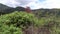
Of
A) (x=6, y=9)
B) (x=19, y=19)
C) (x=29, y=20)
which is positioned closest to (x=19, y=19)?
(x=19, y=19)

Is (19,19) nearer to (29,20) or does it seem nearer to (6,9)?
(29,20)

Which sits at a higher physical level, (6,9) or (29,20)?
(6,9)

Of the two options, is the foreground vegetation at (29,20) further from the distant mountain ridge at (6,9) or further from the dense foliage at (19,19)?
the distant mountain ridge at (6,9)

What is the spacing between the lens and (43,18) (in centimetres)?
691

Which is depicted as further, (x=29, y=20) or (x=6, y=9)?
(x=6, y=9)

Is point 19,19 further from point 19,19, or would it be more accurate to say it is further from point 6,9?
point 6,9

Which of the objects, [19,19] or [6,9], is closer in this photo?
[19,19]

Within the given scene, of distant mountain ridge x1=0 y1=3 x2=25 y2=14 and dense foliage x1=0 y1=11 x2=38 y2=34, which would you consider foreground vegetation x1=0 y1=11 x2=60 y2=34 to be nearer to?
dense foliage x1=0 y1=11 x2=38 y2=34

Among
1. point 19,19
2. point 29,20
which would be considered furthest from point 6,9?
point 29,20

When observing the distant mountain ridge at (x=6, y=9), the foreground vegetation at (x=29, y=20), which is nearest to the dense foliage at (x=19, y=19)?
the foreground vegetation at (x=29, y=20)

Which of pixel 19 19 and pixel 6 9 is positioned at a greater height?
pixel 6 9

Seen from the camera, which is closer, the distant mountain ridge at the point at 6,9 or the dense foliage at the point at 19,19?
the dense foliage at the point at 19,19

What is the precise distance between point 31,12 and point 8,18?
3.28 ft

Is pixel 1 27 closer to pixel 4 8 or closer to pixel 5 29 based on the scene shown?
pixel 5 29
